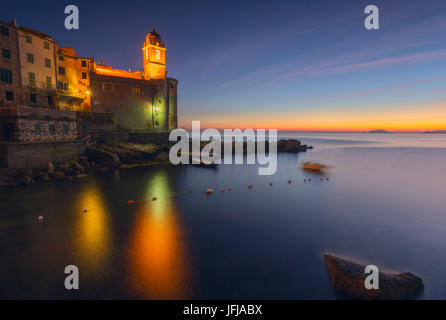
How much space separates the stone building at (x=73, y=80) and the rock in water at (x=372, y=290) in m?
48.0

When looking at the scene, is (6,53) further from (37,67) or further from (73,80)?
(73,80)

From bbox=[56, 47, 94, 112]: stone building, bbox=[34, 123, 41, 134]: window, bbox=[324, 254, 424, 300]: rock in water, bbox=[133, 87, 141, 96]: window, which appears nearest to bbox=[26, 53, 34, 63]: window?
bbox=[56, 47, 94, 112]: stone building

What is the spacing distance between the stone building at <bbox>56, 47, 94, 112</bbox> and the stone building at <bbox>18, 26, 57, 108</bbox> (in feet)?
7.17

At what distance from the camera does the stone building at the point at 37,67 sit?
108 feet

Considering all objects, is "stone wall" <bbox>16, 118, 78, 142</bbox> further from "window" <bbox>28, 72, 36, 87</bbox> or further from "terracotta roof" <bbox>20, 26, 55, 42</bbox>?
"terracotta roof" <bbox>20, 26, 55, 42</bbox>

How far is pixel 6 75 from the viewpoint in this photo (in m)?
30.8

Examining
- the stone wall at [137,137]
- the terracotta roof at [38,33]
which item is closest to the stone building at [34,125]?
the stone wall at [137,137]

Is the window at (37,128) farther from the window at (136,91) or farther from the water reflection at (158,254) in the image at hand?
the window at (136,91)

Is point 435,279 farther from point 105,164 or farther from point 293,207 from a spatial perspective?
point 105,164

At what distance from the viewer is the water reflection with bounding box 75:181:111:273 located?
10.6m

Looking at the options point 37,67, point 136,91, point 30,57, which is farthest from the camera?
point 136,91

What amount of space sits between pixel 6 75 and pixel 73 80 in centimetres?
1342

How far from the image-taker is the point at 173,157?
146ft

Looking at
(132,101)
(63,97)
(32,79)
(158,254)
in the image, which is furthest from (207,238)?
(132,101)
